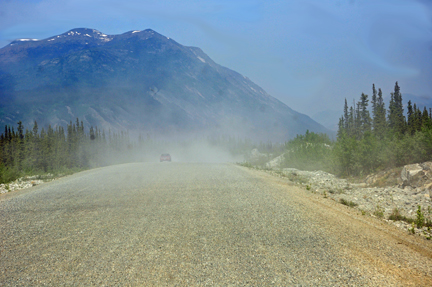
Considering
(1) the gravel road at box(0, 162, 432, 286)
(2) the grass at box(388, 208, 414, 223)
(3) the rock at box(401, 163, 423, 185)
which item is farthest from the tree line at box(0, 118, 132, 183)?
(3) the rock at box(401, 163, 423, 185)

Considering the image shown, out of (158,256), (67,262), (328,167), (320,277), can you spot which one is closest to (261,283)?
(320,277)

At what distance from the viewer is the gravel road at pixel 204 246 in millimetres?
5383

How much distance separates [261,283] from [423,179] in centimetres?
1527

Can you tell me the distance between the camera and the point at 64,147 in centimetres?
7162

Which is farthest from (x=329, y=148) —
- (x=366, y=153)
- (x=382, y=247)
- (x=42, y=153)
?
(x=42, y=153)

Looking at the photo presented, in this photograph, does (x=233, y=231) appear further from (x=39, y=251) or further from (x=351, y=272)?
(x=39, y=251)

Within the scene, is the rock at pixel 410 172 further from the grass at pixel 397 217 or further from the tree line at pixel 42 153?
the tree line at pixel 42 153

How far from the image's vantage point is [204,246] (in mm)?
6633

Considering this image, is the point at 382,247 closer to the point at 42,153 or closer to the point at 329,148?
the point at 329,148

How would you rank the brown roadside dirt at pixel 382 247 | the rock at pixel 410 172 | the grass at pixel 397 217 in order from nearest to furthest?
the brown roadside dirt at pixel 382 247
the grass at pixel 397 217
the rock at pixel 410 172

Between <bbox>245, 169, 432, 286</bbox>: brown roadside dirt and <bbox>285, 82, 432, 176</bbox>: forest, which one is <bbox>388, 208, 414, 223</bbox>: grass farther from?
<bbox>285, 82, 432, 176</bbox>: forest

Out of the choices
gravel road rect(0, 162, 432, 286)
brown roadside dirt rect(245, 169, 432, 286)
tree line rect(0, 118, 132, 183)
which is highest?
tree line rect(0, 118, 132, 183)

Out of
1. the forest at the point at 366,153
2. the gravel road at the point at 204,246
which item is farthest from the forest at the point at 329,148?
the gravel road at the point at 204,246

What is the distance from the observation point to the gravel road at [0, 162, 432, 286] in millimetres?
5383
